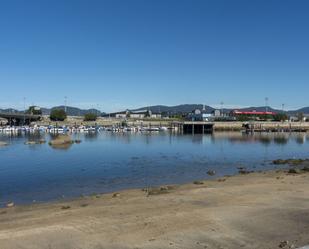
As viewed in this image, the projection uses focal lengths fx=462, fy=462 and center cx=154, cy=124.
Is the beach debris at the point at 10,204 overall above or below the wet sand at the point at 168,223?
below

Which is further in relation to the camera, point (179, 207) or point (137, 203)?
point (137, 203)

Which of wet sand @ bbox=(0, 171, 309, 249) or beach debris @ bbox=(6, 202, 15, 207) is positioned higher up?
wet sand @ bbox=(0, 171, 309, 249)

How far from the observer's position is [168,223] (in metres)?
20.5

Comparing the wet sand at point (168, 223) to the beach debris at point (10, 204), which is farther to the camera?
the beach debris at point (10, 204)

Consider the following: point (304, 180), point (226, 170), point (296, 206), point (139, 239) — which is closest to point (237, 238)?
point (139, 239)

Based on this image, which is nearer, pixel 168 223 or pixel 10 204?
pixel 168 223

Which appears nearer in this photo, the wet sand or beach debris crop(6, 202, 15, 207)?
the wet sand

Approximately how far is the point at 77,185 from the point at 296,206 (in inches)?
891

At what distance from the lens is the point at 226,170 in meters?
56.2

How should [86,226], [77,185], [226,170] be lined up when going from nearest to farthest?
[86,226] < [77,185] < [226,170]

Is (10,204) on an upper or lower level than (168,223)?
lower

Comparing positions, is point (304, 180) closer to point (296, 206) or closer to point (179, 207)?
point (296, 206)

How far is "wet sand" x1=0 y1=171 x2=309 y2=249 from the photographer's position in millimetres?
17438

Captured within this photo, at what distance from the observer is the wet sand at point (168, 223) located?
17.4 meters
